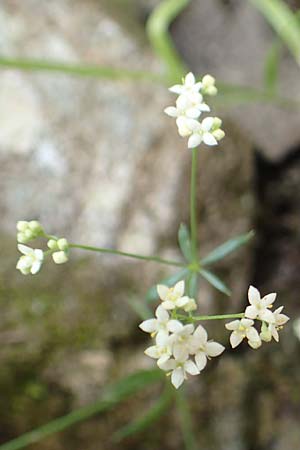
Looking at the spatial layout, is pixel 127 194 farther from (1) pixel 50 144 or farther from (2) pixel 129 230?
(1) pixel 50 144

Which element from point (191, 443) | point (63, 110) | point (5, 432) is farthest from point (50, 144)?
point (191, 443)

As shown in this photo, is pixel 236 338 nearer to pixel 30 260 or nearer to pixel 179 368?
pixel 179 368

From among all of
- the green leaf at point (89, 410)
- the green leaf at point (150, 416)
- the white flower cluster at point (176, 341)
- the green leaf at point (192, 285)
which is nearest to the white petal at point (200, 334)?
the white flower cluster at point (176, 341)

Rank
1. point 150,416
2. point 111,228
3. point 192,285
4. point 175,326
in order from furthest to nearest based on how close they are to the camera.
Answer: point 111,228 < point 150,416 < point 192,285 < point 175,326

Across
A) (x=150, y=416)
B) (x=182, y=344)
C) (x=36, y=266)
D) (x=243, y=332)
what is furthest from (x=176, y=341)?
(x=150, y=416)

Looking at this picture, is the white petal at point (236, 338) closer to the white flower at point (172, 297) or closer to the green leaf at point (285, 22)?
the white flower at point (172, 297)

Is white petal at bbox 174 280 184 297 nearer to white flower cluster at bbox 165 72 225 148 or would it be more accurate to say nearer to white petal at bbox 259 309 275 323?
white petal at bbox 259 309 275 323

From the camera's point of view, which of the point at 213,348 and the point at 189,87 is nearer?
the point at 213,348

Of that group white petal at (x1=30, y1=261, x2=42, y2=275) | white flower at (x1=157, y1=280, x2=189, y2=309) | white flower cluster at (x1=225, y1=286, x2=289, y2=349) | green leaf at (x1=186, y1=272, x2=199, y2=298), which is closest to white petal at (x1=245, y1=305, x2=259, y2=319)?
white flower cluster at (x1=225, y1=286, x2=289, y2=349)
